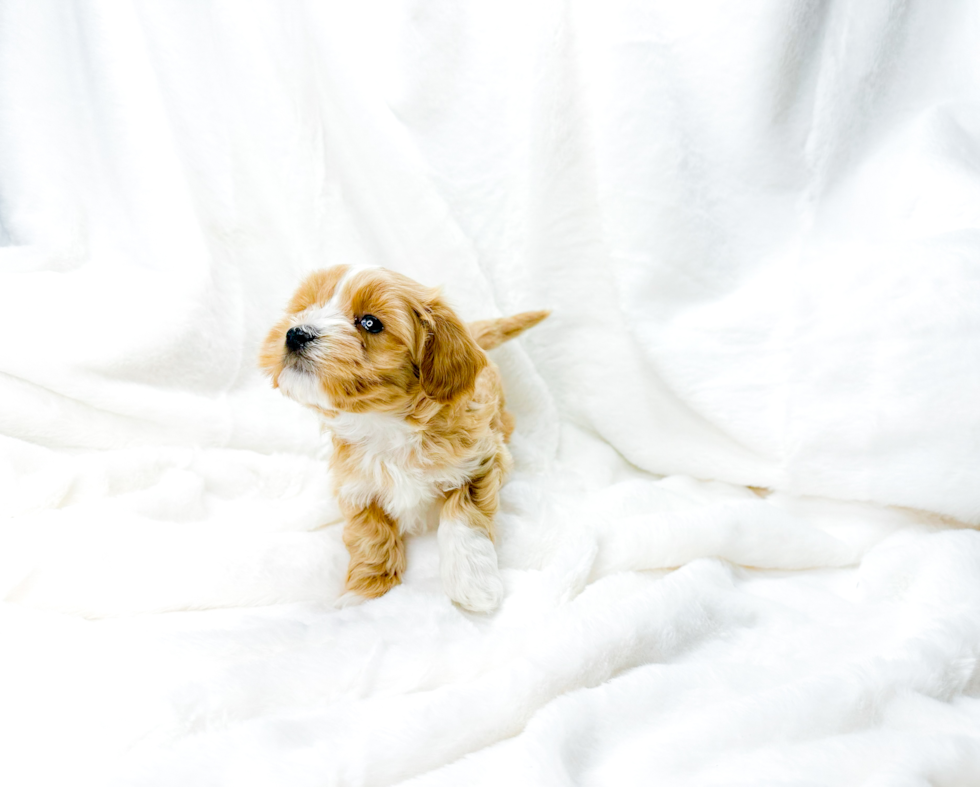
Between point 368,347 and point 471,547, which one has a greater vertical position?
point 368,347

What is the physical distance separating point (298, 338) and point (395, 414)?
0.94 feet

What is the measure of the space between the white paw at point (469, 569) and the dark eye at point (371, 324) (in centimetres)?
50

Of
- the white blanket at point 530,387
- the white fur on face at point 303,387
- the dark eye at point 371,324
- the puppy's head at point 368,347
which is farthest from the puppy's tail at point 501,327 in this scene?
the white fur on face at point 303,387

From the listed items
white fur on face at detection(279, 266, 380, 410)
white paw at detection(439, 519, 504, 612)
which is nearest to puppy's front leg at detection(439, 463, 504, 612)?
white paw at detection(439, 519, 504, 612)

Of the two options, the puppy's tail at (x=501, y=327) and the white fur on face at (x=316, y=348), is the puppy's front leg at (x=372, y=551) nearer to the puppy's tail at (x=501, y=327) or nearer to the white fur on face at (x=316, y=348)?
the white fur on face at (x=316, y=348)

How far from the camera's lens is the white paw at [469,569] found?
5.01 ft

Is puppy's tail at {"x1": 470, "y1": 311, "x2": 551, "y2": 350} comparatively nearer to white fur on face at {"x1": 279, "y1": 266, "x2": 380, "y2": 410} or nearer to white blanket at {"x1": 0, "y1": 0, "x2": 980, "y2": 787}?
white blanket at {"x1": 0, "y1": 0, "x2": 980, "y2": 787}

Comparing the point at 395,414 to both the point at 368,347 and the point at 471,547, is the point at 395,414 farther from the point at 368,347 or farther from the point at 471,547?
the point at 471,547

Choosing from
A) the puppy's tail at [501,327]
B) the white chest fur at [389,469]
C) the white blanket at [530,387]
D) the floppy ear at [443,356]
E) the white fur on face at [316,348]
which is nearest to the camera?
the white blanket at [530,387]

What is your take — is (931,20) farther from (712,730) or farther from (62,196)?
(62,196)

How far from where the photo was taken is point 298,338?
4.60 feet

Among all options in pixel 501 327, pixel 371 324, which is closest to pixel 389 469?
pixel 371 324

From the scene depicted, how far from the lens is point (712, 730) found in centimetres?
116

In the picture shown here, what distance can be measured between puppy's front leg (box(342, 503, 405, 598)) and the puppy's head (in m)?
0.30
